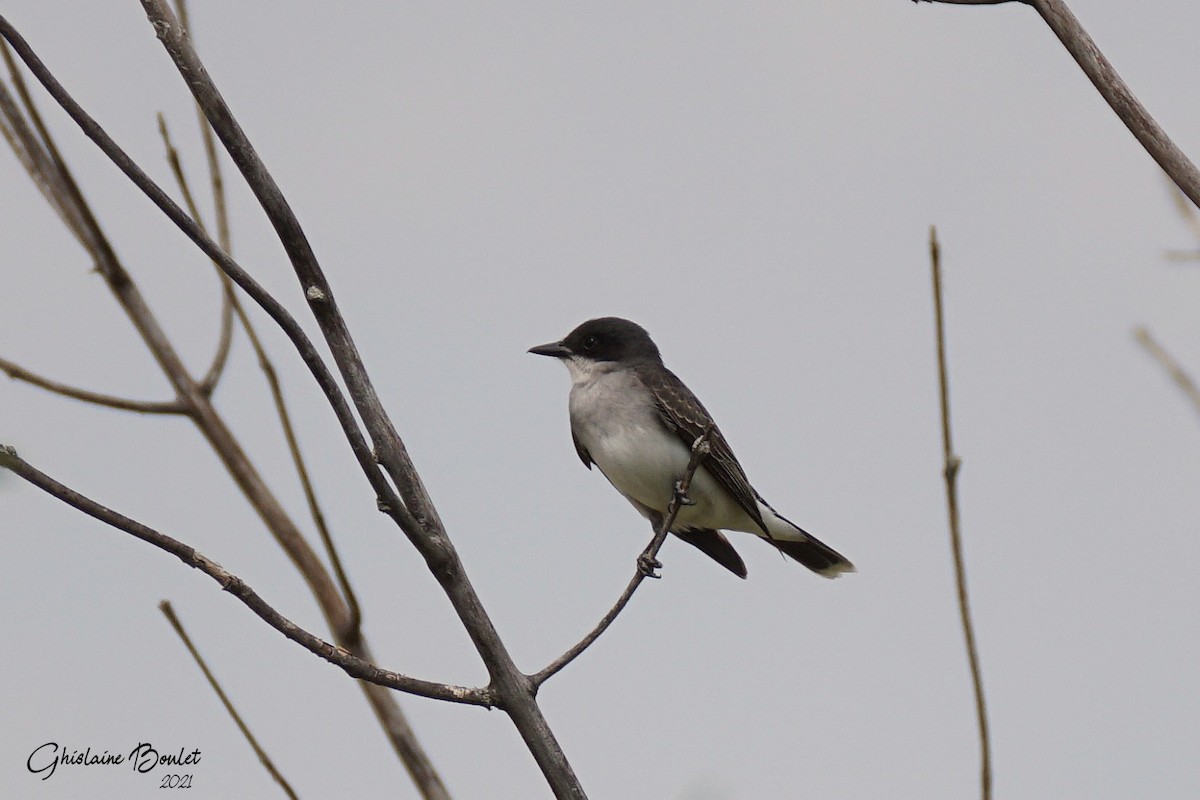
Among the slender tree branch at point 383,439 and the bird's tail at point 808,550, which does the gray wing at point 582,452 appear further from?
the slender tree branch at point 383,439

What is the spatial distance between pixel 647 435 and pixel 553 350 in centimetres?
117

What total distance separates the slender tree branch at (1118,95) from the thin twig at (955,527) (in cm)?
43

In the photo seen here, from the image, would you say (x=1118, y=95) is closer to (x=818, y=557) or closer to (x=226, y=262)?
(x=226, y=262)

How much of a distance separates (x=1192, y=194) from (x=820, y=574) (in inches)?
274

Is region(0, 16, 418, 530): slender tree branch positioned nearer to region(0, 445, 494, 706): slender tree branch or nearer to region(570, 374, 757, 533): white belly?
region(0, 445, 494, 706): slender tree branch

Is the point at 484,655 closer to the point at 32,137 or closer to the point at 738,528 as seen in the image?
the point at 32,137

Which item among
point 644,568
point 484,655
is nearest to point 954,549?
point 484,655

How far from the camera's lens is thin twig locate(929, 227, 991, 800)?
2.45m

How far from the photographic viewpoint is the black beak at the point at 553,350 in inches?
332

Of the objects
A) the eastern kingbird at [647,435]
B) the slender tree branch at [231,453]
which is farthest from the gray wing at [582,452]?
the slender tree branch at [231,453]

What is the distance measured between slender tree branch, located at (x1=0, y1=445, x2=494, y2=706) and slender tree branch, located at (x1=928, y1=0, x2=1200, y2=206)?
1.70m

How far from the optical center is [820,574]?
913 cm

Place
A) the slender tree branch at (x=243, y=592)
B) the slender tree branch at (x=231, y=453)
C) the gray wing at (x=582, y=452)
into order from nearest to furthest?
the slender tree branch at (x=243, y=592) < the slender tree branch at (x=231, y=453) < the gray wing at (x=582, y=452)

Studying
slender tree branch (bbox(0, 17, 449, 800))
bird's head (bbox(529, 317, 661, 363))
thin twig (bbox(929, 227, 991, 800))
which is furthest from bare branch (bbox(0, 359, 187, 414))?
bird's head (bbox(529, 317, 661, 363))
